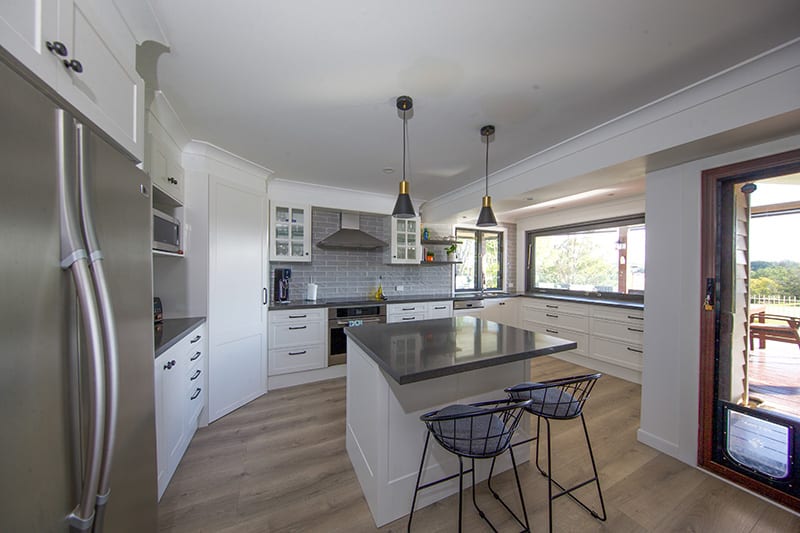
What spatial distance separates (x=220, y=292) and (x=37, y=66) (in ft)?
7.55

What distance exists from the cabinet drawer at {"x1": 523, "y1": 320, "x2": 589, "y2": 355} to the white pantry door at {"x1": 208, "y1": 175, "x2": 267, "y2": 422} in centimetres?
410

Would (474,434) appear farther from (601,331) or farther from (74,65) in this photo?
(601,331)

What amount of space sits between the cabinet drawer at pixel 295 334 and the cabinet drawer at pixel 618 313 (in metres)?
3.70

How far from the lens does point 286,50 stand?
150 cm

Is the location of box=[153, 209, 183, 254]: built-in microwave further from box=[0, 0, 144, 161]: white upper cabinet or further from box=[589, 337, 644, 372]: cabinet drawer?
box=[589, 337, 644, 372]: cabinet drawer

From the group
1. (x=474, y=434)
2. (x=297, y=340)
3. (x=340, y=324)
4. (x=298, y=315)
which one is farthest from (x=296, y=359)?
(x=474, y=434)

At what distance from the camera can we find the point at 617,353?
3.70 m

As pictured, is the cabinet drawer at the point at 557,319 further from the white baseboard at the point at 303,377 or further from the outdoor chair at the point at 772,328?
the white baseboard at the point at 303,377

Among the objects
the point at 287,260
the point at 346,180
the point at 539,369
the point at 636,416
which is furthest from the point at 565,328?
the point at 287,260

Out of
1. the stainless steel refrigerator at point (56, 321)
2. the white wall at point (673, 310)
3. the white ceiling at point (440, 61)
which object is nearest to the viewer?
the stainless steel refrigerator at point (56, 321)

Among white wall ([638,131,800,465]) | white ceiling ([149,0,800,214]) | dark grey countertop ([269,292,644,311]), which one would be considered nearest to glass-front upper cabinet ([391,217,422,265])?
dark grey countertop ([269,292,644,311])

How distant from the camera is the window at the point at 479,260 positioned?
17.9 feet

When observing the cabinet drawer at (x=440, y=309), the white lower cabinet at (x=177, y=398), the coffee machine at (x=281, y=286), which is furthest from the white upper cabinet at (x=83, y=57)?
the cabinet drawer at (x=440, y=309)

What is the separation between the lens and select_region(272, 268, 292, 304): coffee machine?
3.68 m
